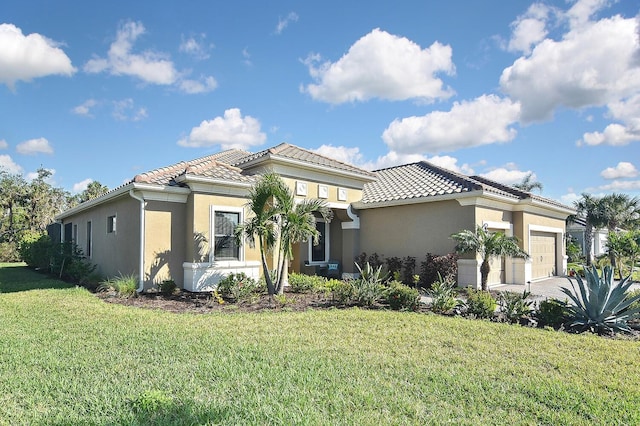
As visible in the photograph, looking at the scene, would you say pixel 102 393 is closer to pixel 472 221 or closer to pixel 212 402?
pixel 212 402

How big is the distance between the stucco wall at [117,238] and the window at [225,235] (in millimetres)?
2557

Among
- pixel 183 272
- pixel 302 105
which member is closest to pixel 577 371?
pixel 183 272

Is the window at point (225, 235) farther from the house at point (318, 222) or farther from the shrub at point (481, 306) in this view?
the shrub at point (481, 306)

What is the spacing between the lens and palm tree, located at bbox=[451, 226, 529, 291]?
496 inches

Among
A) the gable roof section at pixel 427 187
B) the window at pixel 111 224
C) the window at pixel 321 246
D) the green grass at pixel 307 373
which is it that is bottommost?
the green grass at pixel 307 373

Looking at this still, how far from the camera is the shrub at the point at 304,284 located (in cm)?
1319

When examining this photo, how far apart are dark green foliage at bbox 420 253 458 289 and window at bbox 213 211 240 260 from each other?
7170 mm

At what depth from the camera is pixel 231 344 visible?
663cm

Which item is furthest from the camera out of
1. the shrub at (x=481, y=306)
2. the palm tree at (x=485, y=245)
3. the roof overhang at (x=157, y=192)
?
the palm tree at (x=485, y=245)

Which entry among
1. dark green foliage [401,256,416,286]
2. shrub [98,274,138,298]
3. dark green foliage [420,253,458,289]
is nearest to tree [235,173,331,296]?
shrub [98,274,138,298]

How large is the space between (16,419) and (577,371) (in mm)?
7315

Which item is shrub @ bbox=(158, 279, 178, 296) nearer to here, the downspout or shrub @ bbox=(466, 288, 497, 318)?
the downspout

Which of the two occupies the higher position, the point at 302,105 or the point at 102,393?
the point at 302,105

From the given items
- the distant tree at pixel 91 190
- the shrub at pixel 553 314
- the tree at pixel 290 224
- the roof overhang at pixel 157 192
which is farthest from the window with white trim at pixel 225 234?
the distant tree at pixel 91 190
